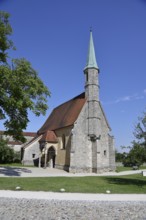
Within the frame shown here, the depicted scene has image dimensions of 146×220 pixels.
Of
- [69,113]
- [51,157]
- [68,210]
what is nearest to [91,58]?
[69,113]

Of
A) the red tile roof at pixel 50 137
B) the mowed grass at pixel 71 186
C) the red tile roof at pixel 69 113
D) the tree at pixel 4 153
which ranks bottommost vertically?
the mowed grass at pixel 71 186

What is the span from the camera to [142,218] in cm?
739

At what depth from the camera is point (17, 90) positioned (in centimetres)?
1928

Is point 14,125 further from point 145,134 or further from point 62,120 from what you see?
point 62,120

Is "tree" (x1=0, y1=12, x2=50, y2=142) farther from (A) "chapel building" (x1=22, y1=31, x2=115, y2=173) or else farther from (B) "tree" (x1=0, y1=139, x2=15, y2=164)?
(B) "tree" (x1=0, y1=139, x2=15, y2=164)

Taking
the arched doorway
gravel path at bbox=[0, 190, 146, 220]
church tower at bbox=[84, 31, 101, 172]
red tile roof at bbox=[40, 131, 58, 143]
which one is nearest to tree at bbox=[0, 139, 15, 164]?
Result: the arched doorway

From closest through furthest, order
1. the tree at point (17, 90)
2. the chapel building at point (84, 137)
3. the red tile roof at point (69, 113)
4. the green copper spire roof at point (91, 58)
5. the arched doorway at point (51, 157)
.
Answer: the tree at point (17, 90) → the chapel building at point (84, 137) → the red tile roof at point (69, 113) → the green copper spire roof at point (91, 58) → the arched doorway at point (51, 157)

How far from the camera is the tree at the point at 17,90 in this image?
A: 62.4ft

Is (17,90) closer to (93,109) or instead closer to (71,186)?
(71,186)

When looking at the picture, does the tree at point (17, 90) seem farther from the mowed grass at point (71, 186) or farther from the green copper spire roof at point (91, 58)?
the green copper spire roof at point (91, 58)

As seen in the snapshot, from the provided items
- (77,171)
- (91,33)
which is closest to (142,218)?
(77,171)

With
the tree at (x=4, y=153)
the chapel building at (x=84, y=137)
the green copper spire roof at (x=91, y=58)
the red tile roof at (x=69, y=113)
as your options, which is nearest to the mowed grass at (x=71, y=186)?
the chapel building at (x=84, y=137)

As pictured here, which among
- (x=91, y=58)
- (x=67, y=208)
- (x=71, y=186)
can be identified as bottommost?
(x=71, y=186)

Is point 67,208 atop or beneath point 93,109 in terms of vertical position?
beneath
